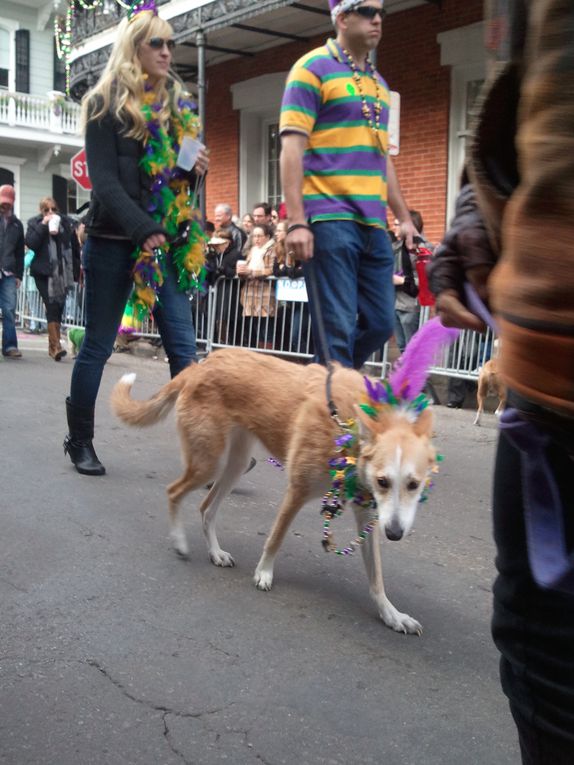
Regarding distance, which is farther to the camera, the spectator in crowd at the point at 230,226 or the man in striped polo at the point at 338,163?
the spectator in crowd at the point at 230,226

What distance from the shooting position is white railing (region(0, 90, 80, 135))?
28234 mm

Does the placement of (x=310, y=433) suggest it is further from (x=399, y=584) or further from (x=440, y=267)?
(x=440, y=267)

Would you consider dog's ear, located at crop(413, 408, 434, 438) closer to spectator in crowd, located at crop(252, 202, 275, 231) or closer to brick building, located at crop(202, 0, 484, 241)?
spectator in crowd, located at crop(252, 202, 275, 231)

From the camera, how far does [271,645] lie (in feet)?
9.73

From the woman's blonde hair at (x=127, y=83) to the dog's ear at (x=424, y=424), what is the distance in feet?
8.85

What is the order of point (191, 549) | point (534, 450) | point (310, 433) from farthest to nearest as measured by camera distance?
point (191, 549), point (310, 433), point (534, 450)

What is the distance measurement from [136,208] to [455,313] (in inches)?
132

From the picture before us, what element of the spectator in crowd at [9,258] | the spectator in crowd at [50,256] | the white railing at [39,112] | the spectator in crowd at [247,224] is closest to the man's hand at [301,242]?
the spectator in crowd at [9,258]

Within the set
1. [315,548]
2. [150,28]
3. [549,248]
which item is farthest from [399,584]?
[150,28]

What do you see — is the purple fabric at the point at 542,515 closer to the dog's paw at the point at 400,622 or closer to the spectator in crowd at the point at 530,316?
the spectator in crowd at the point at 530,316

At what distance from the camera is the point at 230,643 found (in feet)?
9.70

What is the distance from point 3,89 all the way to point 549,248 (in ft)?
104

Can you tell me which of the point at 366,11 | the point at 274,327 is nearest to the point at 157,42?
the point at 366,11

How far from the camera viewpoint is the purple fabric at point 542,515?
1.23m
